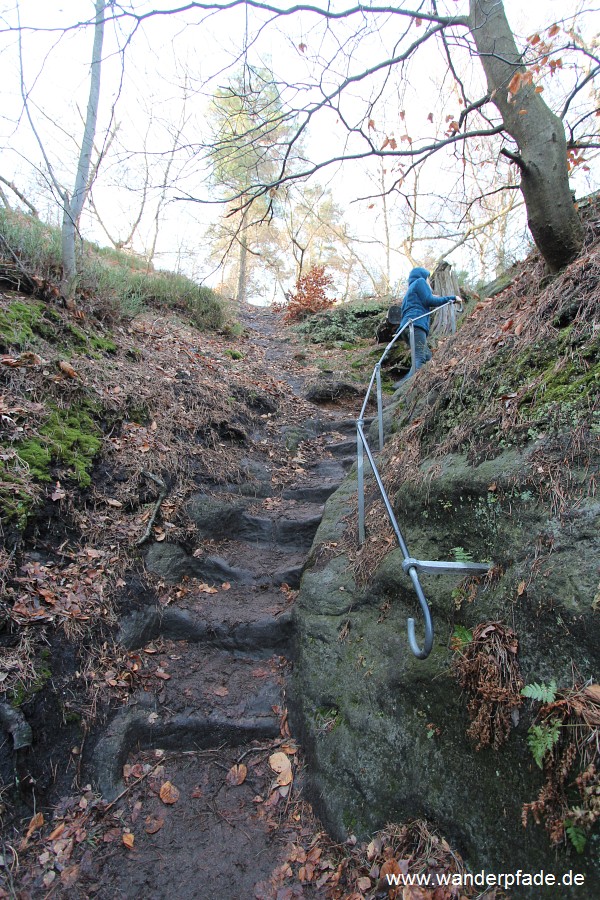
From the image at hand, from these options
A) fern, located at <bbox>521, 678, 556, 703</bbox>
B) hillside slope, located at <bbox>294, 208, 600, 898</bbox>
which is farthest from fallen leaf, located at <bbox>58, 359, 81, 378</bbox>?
fern, located at <bbox>521, 678, 556, 703</bbox>

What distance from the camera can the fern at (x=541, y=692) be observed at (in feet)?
6.10

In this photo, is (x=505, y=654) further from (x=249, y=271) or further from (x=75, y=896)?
(x=249, y=271)

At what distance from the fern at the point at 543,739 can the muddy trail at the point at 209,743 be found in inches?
62.3

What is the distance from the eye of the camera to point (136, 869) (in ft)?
8.11

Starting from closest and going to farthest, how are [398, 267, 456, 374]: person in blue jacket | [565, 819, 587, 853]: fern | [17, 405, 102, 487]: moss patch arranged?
1. [565, 819, 587, 853]: fern
2. [17, 405, 102, 487]: moss patch
3. [398, 267, 456, 374]: person in blue jacket

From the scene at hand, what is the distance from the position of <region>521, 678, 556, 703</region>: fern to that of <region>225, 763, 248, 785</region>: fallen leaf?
212cm

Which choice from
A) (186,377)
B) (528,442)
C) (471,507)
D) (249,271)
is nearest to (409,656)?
(471,507)

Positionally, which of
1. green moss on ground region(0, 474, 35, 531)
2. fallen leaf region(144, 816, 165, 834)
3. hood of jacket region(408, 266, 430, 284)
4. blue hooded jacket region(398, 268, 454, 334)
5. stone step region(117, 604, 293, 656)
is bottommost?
fallen leaf region(144, 816, 165, 834)

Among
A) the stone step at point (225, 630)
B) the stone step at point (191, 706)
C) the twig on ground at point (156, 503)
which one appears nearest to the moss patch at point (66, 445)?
the twig on ground at point (156, 503)

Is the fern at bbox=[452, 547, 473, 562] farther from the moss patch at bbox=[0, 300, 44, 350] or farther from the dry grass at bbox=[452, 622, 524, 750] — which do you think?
the moss patch at bbox=[0, 300, 44, 350]

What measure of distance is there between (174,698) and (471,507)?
→ 2.63m

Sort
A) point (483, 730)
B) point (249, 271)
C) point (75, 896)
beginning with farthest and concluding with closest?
1. point (249, 271)
2. point (75, 896)
3. point (483, 730)

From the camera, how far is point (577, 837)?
5.33ft

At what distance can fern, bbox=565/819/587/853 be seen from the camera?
1.62m
